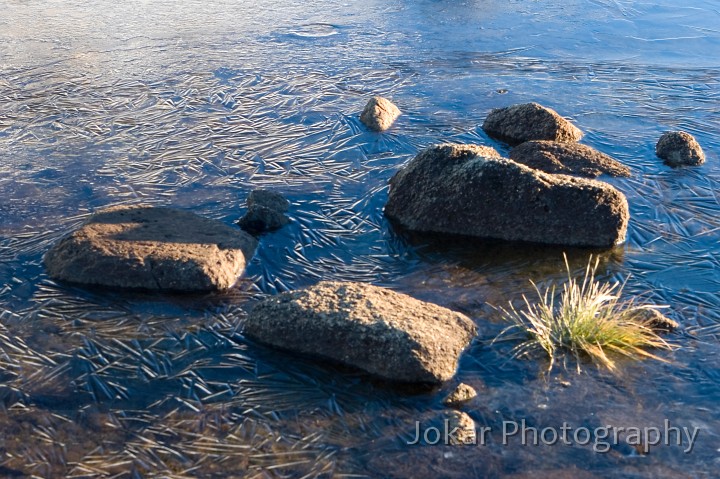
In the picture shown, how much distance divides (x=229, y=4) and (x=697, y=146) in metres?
8.22

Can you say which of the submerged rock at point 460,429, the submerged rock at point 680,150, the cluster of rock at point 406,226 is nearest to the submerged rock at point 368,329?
the cluster of rock at point 406,226

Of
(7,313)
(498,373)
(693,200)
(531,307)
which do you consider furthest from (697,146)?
(7,313)

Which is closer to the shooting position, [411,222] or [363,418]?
[363,418]

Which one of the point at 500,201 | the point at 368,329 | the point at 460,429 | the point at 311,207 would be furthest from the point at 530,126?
the point at 460,429

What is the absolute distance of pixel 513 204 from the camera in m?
6.01

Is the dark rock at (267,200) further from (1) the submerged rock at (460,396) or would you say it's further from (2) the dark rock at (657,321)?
(2) the dark rock at (657,321)

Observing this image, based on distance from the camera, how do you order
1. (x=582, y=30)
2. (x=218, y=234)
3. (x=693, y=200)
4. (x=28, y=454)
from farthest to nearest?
(x=582, y=30) < (x=693, y=200) < (x=218, y=234) < (x=28, y=454)

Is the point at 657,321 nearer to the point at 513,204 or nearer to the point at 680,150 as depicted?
the point at 513,204

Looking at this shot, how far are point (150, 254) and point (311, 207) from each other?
1.64 m

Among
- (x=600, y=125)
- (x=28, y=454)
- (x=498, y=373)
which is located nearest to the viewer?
(x=28, y=454)

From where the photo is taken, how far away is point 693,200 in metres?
6.71

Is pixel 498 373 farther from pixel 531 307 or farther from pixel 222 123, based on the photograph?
pixel 222 123

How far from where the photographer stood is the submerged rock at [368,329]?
14.5 ft

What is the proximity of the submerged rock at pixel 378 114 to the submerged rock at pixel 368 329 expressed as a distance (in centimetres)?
342
